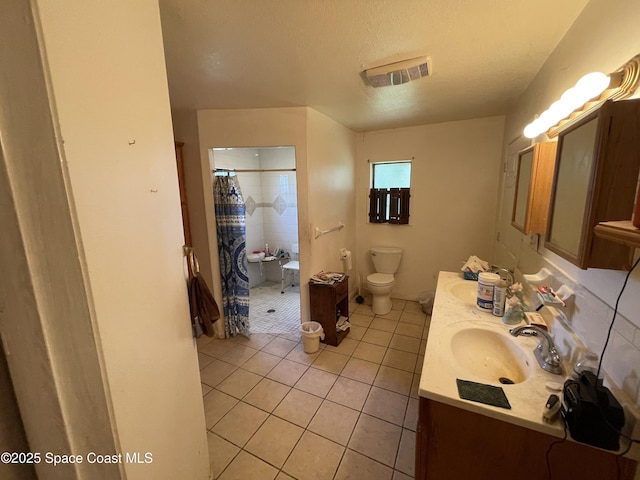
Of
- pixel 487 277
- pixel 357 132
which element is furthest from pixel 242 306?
pixel 357 132

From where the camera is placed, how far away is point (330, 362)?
91.0 inches

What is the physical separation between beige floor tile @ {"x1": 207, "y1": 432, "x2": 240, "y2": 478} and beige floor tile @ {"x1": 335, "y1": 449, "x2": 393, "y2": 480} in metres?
0.64

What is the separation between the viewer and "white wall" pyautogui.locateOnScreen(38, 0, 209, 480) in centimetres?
63

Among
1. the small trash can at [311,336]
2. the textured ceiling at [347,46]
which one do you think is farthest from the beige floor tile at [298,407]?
the textured ceiling at [347,46]

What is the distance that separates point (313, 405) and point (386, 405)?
53cm

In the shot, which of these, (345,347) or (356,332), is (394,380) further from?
(356,332)

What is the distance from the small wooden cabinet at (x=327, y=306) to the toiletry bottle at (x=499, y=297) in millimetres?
1353

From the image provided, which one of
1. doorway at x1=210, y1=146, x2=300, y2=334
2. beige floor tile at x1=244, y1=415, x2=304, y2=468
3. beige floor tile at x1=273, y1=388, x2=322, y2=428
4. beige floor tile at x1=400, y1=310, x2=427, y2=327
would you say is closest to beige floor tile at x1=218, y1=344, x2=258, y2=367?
beige floor tile at x1=273, y1=388, x2=322, y2=428

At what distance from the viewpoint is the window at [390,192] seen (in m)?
3.31

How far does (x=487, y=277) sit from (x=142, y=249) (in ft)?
5.63

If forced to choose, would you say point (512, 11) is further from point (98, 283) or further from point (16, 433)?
point (16, 433)

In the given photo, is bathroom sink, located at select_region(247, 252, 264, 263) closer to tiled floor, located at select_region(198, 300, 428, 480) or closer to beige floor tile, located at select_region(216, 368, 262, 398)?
tiled floor, located at select_region(198, 300, 428, 480)

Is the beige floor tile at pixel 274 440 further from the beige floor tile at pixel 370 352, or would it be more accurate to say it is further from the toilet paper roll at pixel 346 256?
the toilet paper roll at pixel 346 256

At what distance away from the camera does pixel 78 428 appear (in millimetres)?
651
